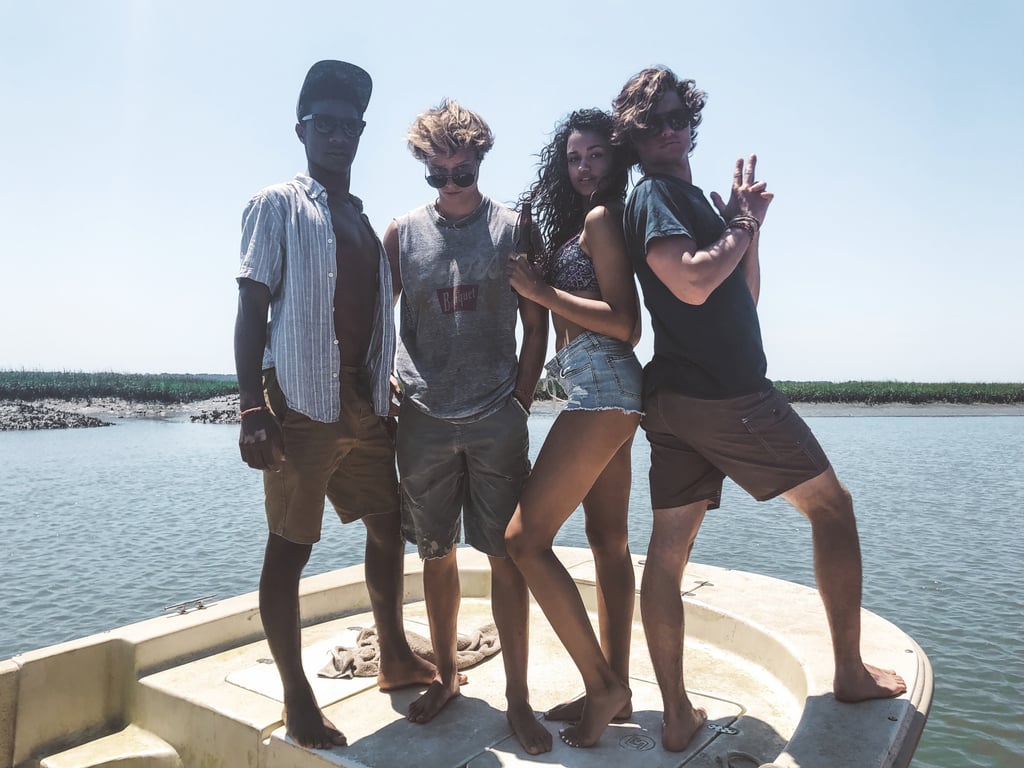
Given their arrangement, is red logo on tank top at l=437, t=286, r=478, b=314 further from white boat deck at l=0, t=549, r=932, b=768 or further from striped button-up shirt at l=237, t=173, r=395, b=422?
white boat deck at l=0, t=549, r=932, b=768

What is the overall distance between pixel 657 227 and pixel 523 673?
62.9 inches

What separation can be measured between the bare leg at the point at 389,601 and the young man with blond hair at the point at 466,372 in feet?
0.94

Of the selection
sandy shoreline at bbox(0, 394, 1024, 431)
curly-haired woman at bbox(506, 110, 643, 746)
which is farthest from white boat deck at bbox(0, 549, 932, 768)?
sandy shoreline at bbox(0, 394, 1024, 431)

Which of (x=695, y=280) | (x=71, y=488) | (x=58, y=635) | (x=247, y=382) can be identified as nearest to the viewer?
(x=695, y=280)

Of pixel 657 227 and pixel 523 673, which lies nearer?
pixel 657 227

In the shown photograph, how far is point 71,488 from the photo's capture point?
23.2 m

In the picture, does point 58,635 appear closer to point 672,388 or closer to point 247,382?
point 247,382

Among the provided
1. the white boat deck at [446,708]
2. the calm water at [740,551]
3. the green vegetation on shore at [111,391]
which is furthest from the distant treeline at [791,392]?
the white boat deck at [446,708]

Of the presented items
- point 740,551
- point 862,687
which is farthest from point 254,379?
point 740,551

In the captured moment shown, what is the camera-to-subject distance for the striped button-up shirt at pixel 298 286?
109 inches

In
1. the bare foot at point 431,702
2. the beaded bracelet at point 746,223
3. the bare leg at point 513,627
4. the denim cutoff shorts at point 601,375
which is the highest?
the beaded bracelet at point 746,223

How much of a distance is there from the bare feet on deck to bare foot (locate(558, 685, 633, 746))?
0.82 m

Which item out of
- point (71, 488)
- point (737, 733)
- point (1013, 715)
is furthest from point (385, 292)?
point (71, 488)

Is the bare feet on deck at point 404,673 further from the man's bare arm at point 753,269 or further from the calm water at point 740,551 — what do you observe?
the calm water at point 740,551
